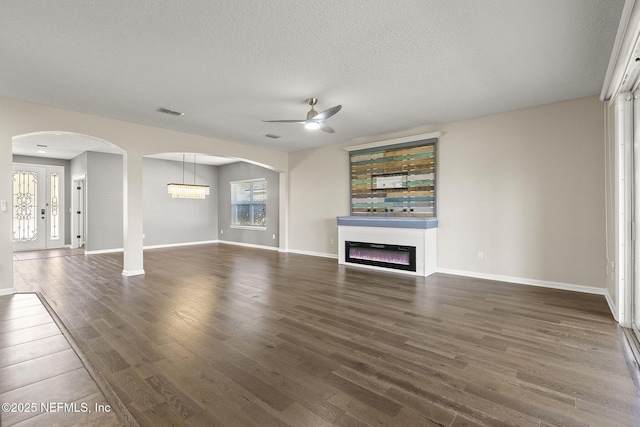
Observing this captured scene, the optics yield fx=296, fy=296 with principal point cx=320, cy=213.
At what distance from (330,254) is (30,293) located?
17.4ft

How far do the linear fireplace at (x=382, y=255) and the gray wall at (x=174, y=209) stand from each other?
614 cm

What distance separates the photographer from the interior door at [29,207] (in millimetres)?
8195

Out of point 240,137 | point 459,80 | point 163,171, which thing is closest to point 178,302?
point 240,137

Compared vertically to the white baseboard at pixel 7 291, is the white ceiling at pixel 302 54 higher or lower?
higher

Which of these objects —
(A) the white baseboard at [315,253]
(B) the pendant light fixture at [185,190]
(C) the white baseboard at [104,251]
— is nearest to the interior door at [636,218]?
(A) the white baseboard at [315,253]

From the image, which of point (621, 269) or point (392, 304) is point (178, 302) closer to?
point (392, 304)

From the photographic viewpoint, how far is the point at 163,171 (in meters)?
9.24

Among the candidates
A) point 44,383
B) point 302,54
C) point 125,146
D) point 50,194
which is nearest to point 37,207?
point 50,194

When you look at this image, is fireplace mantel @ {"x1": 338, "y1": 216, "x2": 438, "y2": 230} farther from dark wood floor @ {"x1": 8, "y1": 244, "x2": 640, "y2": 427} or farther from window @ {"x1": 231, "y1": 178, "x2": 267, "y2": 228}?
window @ {"x1": 231, "y1": 178, "x2": 267, "y2": 228}

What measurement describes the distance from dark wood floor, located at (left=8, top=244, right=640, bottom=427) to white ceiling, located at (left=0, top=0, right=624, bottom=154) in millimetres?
2750

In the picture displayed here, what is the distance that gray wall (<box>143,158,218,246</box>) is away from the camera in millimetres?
8977

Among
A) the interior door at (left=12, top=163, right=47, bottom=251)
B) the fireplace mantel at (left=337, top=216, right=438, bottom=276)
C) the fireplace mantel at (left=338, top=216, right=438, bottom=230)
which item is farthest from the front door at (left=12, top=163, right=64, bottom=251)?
the fireplace mantel at (left=337, top=216, right=438, bottom=276)

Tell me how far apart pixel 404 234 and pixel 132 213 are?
498 centimetres

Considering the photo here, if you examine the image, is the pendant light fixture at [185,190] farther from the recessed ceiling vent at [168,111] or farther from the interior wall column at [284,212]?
the recessed ceiling vent at [168,111]
